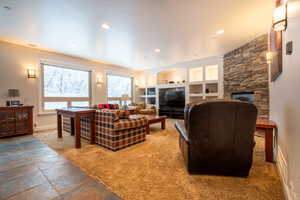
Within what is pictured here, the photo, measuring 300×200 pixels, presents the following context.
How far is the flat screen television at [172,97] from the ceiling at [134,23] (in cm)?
236

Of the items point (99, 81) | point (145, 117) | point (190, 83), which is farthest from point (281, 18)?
point (99, 81)

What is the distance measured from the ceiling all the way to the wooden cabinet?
186 cm

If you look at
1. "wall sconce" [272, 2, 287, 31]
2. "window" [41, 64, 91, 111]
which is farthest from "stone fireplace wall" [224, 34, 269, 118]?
"window" [41, 64, 91, 111]

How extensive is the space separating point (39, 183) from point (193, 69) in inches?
237

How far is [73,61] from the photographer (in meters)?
4.91

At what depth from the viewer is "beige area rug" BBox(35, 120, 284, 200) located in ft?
4.43

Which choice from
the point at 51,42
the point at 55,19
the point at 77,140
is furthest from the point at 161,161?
the point at 51,42

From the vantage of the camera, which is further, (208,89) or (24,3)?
(208,89)

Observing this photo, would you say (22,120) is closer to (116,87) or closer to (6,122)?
(6,122)

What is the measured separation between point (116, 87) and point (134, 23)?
426cm

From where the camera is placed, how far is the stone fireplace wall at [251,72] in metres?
3.45

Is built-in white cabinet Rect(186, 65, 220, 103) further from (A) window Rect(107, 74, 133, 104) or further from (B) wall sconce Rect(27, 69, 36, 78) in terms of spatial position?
(B) wall sconce Rect(27, 69, 36, 78)

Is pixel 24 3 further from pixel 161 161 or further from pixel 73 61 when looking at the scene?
pixel 161 161

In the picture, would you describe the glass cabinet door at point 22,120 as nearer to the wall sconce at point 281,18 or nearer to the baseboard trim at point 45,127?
the baseboard trim at point 45,127
